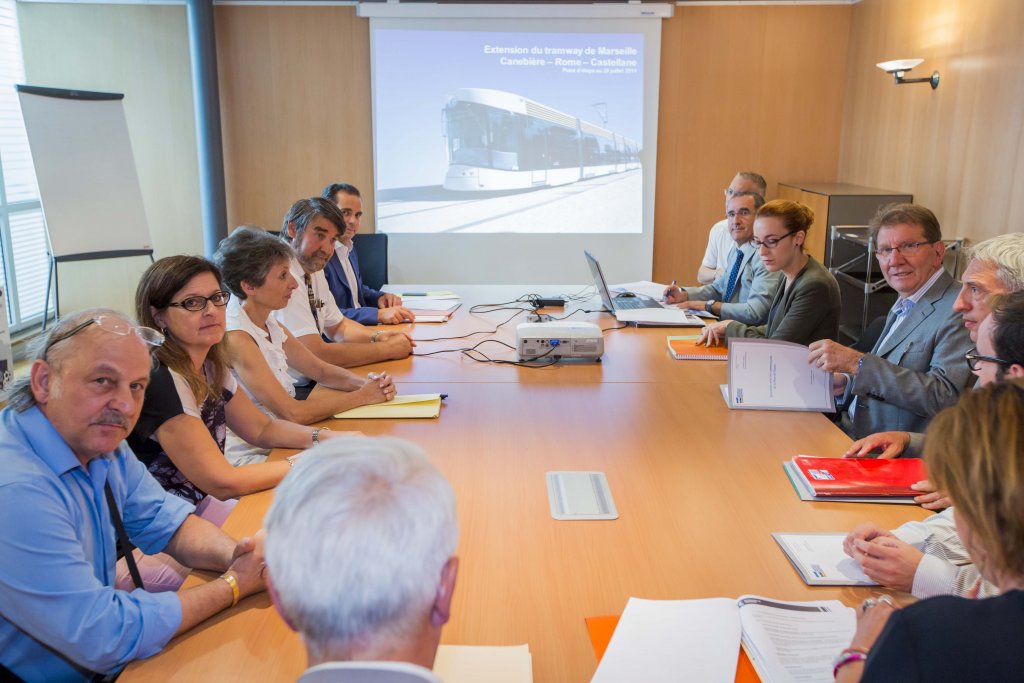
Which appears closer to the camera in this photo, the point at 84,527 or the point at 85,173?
the point at 84,527

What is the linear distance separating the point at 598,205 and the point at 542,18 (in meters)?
1.52

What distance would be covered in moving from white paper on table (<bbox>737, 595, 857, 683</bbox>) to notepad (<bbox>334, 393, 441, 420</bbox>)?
1314 millimetres

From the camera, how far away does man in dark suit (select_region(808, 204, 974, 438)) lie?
2.51 m

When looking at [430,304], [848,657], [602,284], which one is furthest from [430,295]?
[848,657]

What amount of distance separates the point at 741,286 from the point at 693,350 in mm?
1103

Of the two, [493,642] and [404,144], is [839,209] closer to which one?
[404,144]

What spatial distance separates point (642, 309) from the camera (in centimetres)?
412

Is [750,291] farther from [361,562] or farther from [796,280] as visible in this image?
[361,562]

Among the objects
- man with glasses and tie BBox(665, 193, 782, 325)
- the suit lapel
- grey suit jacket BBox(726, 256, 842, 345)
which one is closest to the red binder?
the suit lapel

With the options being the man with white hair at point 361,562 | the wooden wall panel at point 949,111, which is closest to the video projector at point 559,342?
the man with white hair at point 361,562

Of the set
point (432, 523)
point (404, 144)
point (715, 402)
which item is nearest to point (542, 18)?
point (404, 144)

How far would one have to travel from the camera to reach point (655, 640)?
142cm

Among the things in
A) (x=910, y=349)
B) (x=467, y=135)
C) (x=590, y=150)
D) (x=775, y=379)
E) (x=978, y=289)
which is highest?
(x=467, y=135)

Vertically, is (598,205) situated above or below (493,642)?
above
